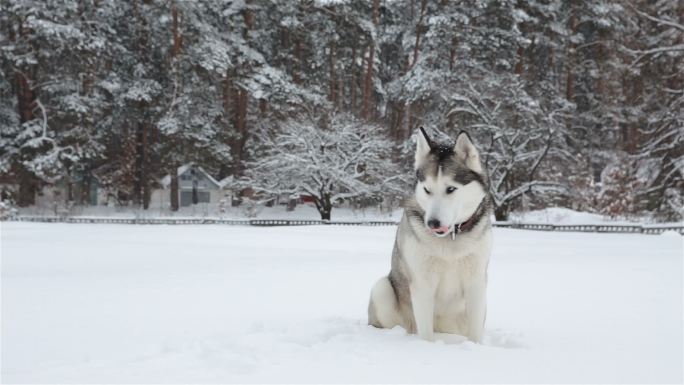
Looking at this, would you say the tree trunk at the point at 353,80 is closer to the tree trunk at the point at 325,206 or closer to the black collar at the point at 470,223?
the tree trunk at the point at 325,206

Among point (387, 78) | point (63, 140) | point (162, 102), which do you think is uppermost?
point (387, 78)

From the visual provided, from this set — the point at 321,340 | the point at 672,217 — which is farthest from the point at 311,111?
the point at 321,340

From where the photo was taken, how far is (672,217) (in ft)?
61.3

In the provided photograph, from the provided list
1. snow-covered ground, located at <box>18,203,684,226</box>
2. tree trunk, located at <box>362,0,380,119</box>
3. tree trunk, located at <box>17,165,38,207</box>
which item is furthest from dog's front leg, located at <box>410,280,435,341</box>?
tree trunk, located at <box>17,165,38,207</box>

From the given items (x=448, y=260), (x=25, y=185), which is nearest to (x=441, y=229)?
(x=448, y=260)

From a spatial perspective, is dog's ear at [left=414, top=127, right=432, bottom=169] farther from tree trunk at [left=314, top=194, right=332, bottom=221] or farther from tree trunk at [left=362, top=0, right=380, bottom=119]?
tree trunk at [left=362, top=0, right=380, bottom=119]

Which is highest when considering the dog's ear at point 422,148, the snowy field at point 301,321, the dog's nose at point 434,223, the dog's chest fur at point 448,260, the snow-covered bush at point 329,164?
the snow-covered bush at point 329,164

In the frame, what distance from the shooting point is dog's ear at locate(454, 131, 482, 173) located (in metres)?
3.78

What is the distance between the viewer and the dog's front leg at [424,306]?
151 inches

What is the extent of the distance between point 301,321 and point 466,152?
87.0 inches

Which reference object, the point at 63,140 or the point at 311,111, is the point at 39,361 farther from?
the point at 63,140

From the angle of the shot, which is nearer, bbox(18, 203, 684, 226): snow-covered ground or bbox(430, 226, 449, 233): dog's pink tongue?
bbox(430, 226, 449, 233): dog's pink tongue

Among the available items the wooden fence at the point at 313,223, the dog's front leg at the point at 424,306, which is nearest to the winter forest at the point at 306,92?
the wooden fence at the point at 313,223

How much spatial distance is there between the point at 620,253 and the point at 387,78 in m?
26.4
